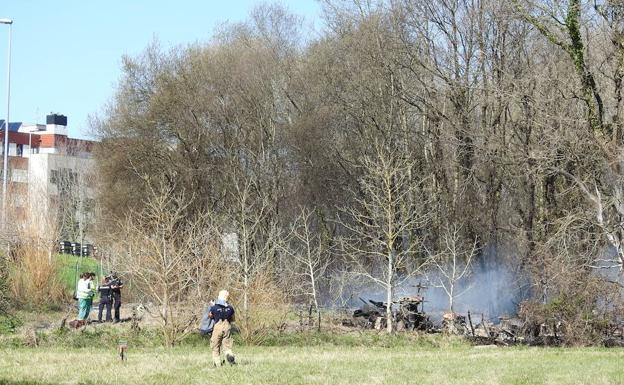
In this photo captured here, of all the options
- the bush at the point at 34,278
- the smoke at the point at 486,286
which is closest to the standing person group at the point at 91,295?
Answer: the bush at the point at 34,278

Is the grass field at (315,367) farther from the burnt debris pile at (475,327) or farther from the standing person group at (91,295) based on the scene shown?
→ the standing person group at (91,295)

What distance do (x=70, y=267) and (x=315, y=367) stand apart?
3338 cm

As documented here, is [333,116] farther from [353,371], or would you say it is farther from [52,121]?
[52,121]

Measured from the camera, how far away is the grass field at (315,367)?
20531 mm

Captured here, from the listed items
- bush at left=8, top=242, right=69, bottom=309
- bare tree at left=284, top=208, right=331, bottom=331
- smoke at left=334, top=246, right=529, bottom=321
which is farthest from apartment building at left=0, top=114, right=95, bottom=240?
smoke at left=334, top=246, right=529, bottom=321

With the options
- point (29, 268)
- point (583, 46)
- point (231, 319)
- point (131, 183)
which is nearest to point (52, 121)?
point (131, 183)

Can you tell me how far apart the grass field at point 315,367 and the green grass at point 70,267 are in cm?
1711

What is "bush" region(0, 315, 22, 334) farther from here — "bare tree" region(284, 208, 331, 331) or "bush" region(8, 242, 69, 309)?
"bare tree" region(284, 208, 331, 331)

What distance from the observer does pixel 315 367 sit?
2294 centimetres

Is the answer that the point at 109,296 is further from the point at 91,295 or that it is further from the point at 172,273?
the point at 172,273

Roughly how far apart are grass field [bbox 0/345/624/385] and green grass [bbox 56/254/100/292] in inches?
673

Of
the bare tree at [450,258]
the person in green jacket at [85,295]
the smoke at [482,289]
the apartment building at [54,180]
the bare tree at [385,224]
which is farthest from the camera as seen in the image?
the apartment building at [54,180]

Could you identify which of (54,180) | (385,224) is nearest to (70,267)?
(385,224)

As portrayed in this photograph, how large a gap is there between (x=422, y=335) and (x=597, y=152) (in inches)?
362
